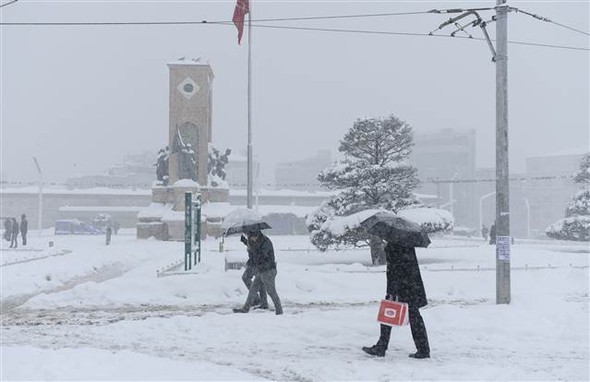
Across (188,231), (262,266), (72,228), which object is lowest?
(72,228)

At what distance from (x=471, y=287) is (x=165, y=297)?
724cm

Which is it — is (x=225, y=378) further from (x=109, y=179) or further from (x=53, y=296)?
(x=109, y=179)

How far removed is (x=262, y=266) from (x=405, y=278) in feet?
11.3

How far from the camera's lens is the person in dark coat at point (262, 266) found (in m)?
10.6

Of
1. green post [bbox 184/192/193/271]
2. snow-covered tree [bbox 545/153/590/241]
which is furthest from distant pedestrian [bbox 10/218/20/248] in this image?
snow-covered tree [bbox 545/153/590/241]

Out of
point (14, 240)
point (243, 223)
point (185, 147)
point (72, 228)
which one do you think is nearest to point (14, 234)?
point (14, 240)

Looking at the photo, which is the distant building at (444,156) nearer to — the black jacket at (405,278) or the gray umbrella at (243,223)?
the gray umbrella at (243,223)

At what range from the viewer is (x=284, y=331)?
9.24 meters

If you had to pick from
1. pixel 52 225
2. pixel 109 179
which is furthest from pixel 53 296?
pixel 109 179

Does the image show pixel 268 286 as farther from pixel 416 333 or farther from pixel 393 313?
pixel 416 333

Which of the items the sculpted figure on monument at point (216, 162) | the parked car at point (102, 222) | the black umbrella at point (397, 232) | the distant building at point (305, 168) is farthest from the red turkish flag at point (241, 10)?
the distant building at point (305, 168)

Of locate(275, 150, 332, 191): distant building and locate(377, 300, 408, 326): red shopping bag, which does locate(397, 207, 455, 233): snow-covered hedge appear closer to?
locate(377, 300, 408, 326): red shopping bag

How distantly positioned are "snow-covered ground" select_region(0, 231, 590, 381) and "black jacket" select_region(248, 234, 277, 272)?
32.7 inches

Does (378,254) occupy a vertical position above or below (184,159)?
below
